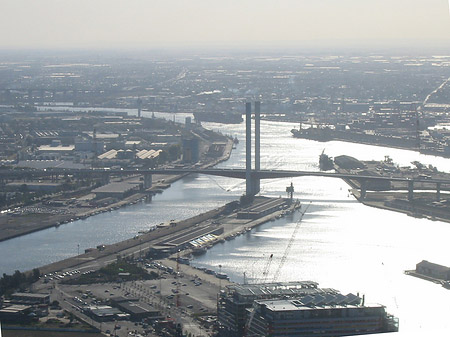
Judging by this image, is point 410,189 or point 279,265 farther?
point 410,189

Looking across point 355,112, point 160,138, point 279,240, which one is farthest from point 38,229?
point 355,112

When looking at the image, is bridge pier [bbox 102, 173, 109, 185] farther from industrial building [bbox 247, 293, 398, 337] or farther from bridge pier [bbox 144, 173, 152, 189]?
industrial building [bbox 247, 293, 398, 337]

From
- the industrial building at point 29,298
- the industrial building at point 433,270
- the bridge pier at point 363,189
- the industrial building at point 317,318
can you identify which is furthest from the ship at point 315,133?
the industrial building at point 317,318

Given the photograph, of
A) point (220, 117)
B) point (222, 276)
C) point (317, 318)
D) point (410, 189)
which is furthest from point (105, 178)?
Result: point (317, 318)

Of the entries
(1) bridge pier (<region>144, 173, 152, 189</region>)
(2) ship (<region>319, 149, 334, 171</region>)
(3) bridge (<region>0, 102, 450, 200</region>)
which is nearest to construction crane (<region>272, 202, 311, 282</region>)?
(3) bridge (<region>0, 102, 450, 200</region>)

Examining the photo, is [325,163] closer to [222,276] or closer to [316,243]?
[316,243]
